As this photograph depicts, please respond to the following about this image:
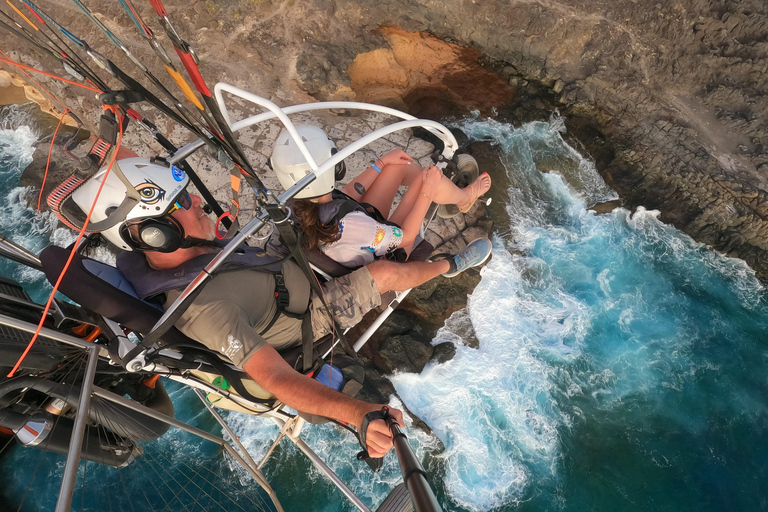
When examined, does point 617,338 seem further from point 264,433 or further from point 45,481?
point 45,481

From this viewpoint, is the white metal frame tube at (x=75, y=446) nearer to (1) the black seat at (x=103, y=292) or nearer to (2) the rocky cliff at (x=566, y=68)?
(1) the black seat at (x=103, y=292)

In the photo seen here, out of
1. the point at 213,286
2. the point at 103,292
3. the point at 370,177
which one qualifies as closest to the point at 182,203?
the point at 213,286

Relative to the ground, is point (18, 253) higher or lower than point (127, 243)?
lower

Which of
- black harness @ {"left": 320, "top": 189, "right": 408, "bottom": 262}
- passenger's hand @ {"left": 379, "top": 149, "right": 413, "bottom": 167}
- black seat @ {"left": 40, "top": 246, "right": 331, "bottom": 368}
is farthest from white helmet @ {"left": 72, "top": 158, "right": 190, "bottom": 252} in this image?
passenger's hand @ {"left": 379, "top": 149, "right": 413, "bottom": 167}

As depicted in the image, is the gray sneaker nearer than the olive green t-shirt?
No

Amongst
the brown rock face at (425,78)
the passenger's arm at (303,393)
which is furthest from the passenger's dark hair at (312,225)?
the brown rock face at (425,78)

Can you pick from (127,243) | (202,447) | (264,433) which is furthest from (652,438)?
(127,243)

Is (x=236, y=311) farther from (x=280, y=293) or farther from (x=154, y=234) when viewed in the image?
(x=154, y=234)

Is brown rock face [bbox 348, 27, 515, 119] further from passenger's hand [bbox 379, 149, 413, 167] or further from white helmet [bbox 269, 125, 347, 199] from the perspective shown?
white helmet [bbox 269, 125, 347, 199]
